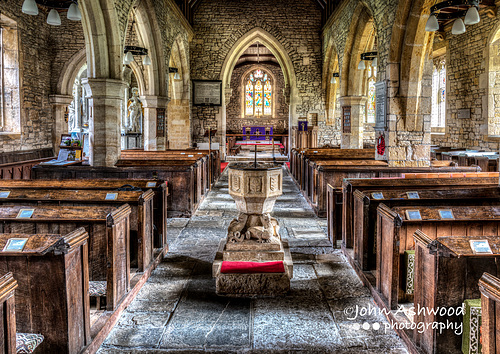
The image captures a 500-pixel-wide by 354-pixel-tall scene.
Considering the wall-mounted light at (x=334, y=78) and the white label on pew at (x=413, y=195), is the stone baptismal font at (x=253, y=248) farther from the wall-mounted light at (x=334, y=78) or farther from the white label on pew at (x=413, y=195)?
the wall-mounted light at (x=334, y=78)

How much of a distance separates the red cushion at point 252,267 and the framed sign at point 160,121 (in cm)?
862

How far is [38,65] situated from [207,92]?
18.7 feet

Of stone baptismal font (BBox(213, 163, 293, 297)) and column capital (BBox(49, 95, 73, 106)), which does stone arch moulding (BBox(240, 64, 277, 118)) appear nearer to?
column capital (BBox(49, 95, 73, 106))

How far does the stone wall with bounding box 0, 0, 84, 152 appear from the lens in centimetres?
1048

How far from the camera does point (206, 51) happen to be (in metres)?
15.4

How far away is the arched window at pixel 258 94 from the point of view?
24219 mm

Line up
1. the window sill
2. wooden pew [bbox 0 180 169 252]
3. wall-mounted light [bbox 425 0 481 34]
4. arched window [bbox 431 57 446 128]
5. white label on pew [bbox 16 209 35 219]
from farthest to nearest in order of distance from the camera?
1. arched window [bbox 431 57 446 128]
2. the window sill
3. wall-mounted light [bbox 425 0 481 34]
4. wooden pew [bbox 0 180 169 252]
5. white label on pew [bbox 16 209 35 219]

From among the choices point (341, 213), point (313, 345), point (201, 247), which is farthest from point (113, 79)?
point (313, 345)

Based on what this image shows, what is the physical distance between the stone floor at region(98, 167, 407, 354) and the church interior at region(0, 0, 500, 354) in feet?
0.06

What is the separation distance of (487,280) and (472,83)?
11.0 m

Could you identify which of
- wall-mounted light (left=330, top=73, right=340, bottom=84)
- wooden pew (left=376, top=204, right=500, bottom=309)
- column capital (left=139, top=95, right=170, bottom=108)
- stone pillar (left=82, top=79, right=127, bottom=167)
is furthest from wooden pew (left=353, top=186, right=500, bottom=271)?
wall-mounted light (left=330, top=73, right=340, bottom=84)

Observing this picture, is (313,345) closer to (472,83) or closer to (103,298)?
(103,298)

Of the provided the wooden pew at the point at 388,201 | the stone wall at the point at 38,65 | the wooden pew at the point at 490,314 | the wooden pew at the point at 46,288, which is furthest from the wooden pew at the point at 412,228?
the stone wall at the point at 38,65

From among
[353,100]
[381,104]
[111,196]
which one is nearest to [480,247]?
[111,196]
